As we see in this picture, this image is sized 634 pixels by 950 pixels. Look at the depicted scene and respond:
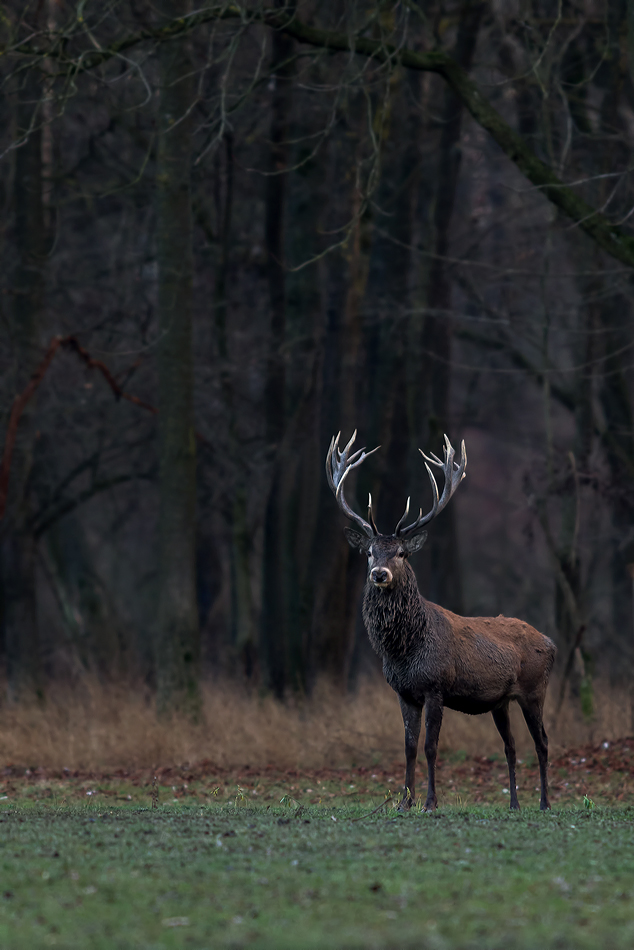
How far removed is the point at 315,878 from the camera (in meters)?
6.98

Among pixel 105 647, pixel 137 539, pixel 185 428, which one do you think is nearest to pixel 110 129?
pixel 185 428

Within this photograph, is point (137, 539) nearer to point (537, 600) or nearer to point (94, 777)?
point (537, 600)

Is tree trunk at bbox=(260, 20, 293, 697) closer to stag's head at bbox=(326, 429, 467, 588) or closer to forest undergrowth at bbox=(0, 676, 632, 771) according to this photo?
forest undergrowth at bbox=(0, 676, 632, 771)

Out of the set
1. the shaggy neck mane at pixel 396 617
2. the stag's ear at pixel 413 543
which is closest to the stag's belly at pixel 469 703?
the shaggy neck mane at pixel 396 617

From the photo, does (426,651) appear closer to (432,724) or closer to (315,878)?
(432,724)

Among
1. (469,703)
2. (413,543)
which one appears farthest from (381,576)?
(469,703)

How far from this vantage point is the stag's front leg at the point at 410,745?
35.9ft

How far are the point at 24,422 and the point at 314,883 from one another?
15154 millimetres

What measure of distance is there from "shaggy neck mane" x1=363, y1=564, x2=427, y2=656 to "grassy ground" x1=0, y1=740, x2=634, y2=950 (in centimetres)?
143

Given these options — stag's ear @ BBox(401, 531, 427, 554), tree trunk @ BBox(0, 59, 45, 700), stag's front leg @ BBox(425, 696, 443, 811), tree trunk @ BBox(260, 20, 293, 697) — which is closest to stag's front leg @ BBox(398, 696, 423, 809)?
stag's front leg @ BBox(425, 696, 443, 811)

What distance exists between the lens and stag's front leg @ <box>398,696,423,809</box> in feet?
35.9

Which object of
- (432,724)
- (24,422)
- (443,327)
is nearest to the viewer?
(432,724)

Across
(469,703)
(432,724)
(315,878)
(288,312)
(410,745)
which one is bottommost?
(410,745)

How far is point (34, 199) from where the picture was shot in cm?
2128
